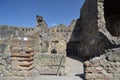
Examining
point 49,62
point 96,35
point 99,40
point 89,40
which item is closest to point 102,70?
point 49,62

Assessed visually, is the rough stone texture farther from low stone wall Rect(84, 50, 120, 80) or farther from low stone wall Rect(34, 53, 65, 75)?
low stone wall Rect(84, 50, 120, 80)

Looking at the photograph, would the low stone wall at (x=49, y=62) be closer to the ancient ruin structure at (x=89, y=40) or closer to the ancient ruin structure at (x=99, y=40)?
the ancient ruin structure at (x=89, y=40)

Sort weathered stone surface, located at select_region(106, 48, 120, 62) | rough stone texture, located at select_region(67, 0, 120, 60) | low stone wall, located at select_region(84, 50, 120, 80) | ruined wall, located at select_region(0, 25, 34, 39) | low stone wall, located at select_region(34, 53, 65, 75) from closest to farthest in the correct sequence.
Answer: low stone wall, located at select_region(84, 50, 120, 80), weathered stone surface, located at select_region(106, 48, 120, 62), low stone wall, located at select_region(34, 53, 65, 75), rough stone texture, located at select_region(67, 0, 120, 60), ruined wall, located at select_region(0, 25, 34, 39)

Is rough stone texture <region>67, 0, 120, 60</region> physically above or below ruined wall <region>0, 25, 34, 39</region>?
below

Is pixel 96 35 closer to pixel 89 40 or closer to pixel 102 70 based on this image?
pixel 89 40

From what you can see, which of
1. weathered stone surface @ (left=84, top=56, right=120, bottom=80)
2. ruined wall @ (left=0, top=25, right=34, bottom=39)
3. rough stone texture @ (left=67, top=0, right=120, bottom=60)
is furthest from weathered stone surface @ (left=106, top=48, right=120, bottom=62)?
ruined wall @ (left=0, top=25, right=34, bottom=39)

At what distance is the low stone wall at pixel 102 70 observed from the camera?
400 centimetres

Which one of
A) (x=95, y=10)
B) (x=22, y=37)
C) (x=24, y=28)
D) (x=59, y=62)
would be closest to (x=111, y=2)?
(x=95, y=10)

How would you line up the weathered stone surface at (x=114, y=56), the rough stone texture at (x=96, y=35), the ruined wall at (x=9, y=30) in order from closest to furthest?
the weathered stone surface at (x=114, y=56) → the rough stone texture at (x=96, y=35) → the ruined wall at (x=9, y=30)

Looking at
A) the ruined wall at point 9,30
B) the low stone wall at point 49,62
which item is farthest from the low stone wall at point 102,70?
the ruined wall at point 9,30

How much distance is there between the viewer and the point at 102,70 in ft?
13.3

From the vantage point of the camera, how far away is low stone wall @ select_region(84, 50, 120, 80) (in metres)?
4.00

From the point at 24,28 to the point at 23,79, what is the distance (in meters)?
19.3

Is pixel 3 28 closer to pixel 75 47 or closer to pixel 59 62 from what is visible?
pixel 75 47
